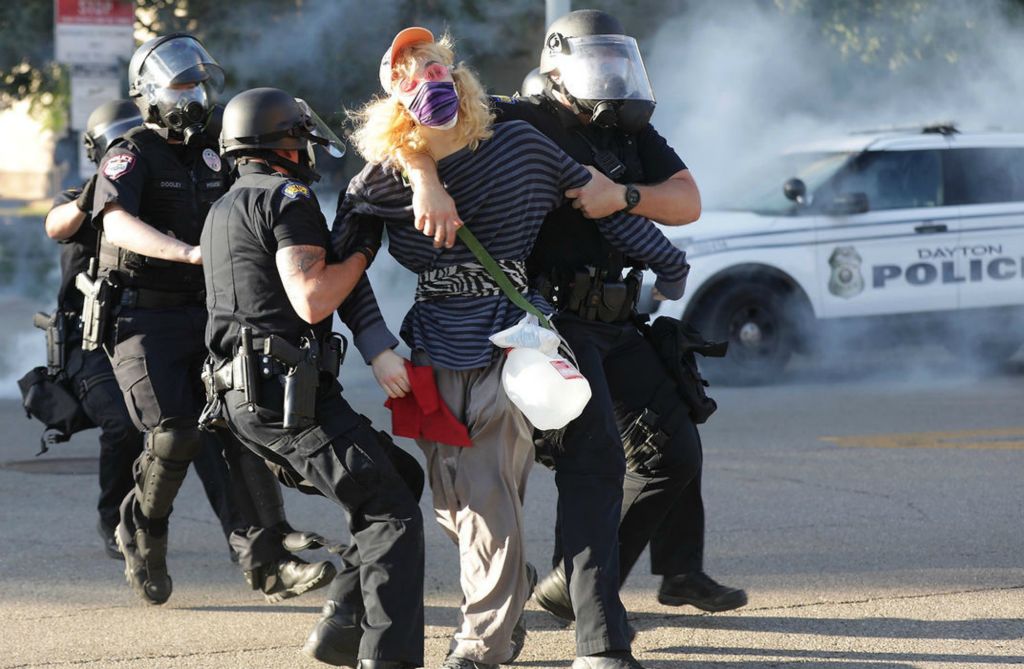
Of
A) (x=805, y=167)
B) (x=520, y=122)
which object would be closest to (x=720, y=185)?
(x=805, y=167)

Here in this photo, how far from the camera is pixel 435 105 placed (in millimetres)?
3639

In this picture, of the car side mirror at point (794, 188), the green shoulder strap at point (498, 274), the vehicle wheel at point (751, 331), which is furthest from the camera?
the vehicle wheel at point (751, 331)

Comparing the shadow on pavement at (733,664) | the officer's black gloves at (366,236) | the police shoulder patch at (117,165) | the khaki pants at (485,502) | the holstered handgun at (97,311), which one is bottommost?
the shadow on pavement at (733,664)

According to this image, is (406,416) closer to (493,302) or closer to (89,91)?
(493,302)

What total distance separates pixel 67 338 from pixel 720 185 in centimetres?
656

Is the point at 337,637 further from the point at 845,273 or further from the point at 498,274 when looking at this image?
the point at 845,273

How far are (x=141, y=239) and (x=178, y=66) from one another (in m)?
0.61

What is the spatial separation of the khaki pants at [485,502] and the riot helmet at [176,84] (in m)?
1.50

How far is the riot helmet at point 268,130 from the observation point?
3932 millimetres

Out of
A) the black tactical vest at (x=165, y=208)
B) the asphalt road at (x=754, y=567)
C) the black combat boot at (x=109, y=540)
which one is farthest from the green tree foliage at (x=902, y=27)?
the black combat boot at (x=109, y=540)

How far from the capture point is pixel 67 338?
5.41 m

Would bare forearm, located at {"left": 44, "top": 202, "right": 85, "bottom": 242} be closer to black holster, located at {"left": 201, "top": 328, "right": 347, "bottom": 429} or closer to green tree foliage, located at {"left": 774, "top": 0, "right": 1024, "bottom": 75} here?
black holster, located at {"left": 201, "top": 328, "right": 347, "bottom": 429}

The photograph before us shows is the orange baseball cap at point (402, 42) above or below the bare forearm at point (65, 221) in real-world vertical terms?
above

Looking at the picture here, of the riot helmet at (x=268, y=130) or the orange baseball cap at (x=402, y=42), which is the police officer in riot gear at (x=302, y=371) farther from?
the orange baseball cap at (x=402, y=42)
